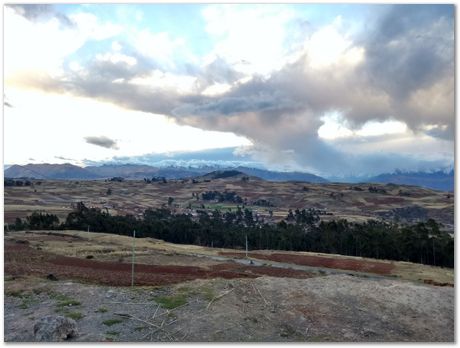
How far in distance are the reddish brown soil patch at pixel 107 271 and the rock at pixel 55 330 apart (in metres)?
19.1

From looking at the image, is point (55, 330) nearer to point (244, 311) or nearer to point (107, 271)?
point (244, 311)

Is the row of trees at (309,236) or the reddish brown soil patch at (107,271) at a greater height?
the reddish brown soil patch at (107,271)

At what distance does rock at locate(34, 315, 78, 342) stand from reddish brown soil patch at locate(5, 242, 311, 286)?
19.1m

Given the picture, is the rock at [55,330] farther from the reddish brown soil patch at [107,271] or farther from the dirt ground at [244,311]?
the reddish brown soil patch at [107,271]

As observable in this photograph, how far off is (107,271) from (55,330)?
30.9m

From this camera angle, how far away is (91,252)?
70312 millimetres

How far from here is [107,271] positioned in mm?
48125

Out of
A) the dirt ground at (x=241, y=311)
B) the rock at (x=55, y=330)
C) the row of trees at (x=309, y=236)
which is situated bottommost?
the row of trees at (x=309, y=236)

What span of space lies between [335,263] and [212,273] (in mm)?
30922

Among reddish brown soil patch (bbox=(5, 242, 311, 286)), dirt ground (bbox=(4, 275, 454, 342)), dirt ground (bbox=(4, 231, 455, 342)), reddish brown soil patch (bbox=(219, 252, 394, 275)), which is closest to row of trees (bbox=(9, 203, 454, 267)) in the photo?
reddish brown soil patch (bbox=(219, 252, 394, 275))

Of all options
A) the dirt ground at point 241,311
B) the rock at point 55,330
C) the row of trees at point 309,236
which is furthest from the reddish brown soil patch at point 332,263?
the rock at point 55,330

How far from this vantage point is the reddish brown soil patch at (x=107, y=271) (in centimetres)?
4012

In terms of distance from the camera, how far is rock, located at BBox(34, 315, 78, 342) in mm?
18109

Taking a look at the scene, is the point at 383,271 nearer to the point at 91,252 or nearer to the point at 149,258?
the point at 149,258
